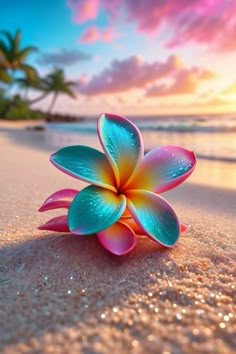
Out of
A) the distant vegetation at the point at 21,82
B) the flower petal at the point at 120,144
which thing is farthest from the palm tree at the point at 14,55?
the flower petal at the point at 120,144

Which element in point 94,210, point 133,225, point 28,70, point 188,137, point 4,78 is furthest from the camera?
point 28,70

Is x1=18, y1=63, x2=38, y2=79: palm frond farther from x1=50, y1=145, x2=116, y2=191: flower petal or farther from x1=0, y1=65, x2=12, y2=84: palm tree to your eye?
x1=50, y1=145, x2=116, y2=191: flower petal

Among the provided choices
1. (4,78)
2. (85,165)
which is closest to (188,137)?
(85,165)

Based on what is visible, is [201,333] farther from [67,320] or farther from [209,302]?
[67,320]

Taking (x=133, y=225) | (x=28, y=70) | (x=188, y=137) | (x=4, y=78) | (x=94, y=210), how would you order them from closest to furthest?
(x=94, y=210)
(x=133, y=225)
(x=188, y=137)
(x=4, y=78)
(x=28, y=70)

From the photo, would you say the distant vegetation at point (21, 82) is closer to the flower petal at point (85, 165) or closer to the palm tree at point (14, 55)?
the palm tree at point (14, 55)

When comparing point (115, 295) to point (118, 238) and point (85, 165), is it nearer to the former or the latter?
point (118, 238)

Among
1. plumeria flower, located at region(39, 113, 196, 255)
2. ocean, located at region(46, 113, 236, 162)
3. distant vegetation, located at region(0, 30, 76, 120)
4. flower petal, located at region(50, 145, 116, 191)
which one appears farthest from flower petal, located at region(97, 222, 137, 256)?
distant vegetation, located at region(0, 30, 76, 120)
